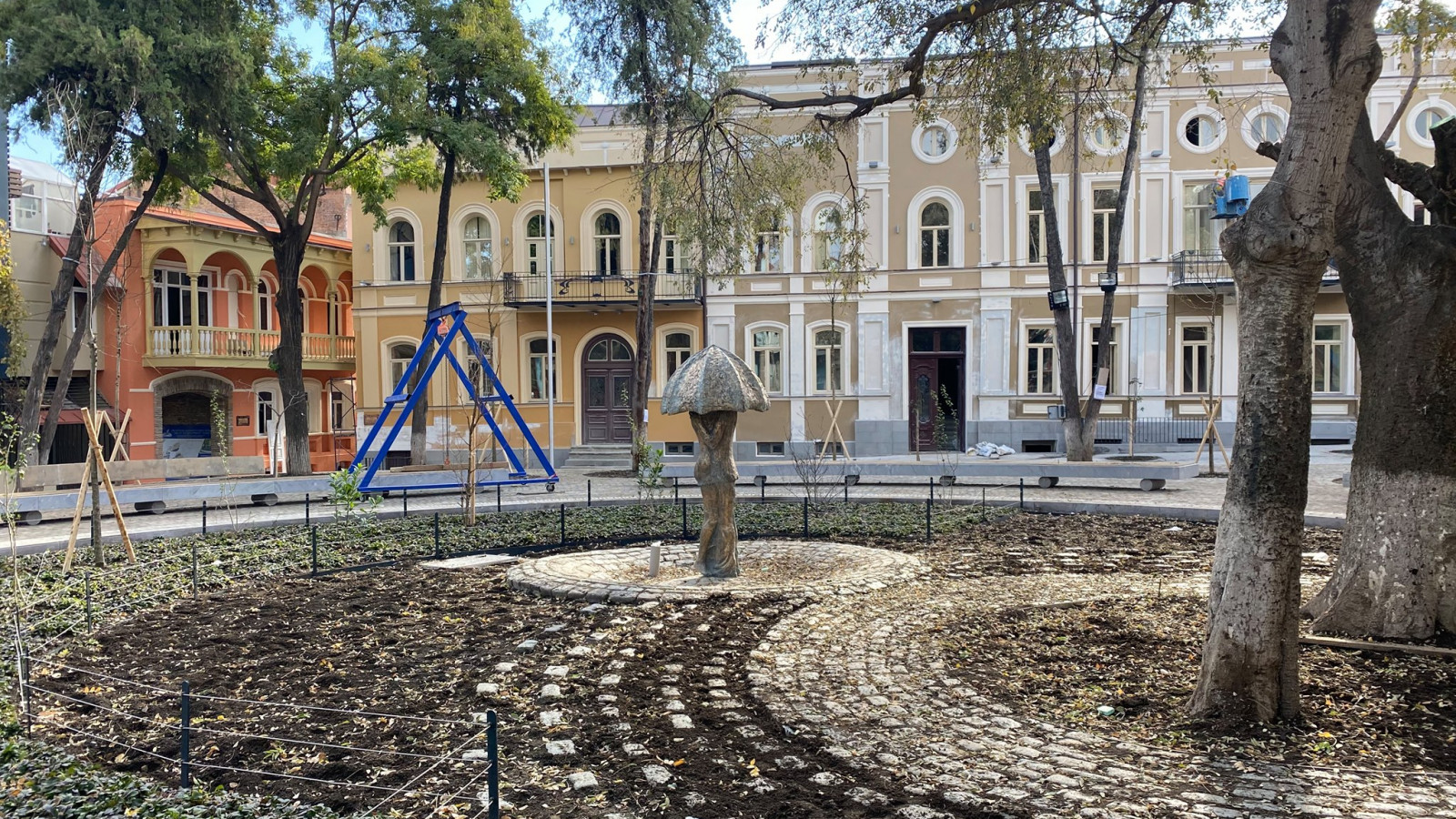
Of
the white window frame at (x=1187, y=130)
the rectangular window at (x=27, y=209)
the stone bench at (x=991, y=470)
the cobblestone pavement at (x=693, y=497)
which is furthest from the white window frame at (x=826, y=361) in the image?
the rectangular window at (x=27, y=209)

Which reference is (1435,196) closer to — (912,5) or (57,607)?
(912,5)

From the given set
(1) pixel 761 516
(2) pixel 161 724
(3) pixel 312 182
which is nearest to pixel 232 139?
(3) pixel 312 182

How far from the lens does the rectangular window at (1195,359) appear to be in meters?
27.9

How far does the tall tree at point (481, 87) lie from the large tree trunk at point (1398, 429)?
18010 millimetres

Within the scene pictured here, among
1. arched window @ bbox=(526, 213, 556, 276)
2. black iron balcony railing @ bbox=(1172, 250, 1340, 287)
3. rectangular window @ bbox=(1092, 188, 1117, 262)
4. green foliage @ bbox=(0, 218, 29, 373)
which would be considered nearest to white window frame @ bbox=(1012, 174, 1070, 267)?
rectangular window @ bbox=(1092, 188, 1117, 262)

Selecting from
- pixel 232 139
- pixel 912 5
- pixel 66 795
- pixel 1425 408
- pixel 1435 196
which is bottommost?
pixel 66 795

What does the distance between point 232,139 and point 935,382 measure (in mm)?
18811

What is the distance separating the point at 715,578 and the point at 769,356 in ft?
68.2

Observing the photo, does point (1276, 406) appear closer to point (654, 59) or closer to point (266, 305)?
point (654, 59)

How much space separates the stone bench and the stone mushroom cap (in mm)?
7786

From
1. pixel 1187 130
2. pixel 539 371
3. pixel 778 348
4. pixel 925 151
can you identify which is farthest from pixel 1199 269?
pixel 539 371

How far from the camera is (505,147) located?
2348cm

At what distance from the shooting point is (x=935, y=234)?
29391mm

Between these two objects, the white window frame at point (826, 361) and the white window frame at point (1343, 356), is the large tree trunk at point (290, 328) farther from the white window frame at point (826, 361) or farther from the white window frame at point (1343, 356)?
the white window frame at point (1343, 356)
